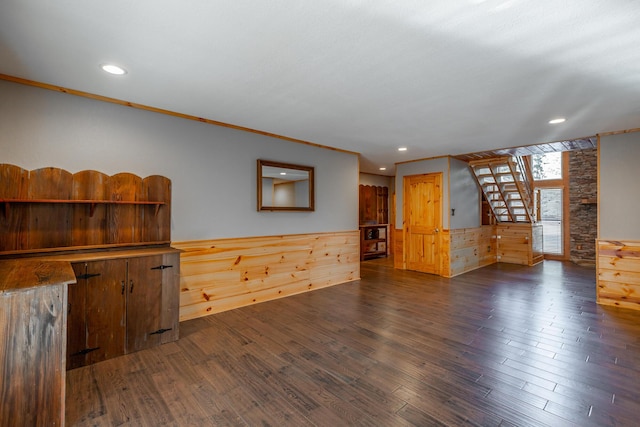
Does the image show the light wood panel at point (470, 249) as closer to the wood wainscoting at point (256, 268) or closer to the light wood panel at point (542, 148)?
the light wood panel at point (542, 148)

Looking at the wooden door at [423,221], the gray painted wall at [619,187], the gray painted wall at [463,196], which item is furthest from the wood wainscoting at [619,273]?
the wooden door at [423,221]

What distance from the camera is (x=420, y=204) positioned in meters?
6.25

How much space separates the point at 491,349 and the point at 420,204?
3829 mm

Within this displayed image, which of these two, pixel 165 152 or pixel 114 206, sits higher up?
pixel 165 152

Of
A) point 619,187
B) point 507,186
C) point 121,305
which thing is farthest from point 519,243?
point 121,305

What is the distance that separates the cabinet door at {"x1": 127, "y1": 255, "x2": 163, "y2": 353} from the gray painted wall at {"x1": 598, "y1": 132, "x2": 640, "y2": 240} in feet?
18.7

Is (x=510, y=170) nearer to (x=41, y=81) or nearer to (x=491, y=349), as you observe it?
(x=491, y=349)

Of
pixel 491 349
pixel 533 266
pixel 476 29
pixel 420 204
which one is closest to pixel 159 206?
pixel 476 29

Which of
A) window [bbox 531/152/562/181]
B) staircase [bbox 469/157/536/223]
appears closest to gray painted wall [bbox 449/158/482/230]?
Result: staircase [bbox 469/157/536/223]

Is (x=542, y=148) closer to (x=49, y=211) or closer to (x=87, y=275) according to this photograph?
(x=87, y=275)

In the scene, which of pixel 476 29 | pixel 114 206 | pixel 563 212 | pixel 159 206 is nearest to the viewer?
pixel 476 29

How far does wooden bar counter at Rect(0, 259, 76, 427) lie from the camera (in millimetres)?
1518

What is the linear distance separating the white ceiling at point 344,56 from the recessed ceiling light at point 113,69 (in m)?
0.06

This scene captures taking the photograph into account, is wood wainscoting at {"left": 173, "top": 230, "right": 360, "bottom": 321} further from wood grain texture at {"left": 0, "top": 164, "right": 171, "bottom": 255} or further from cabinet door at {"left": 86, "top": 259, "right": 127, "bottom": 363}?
cabinet door at {"left": 86, "top": 259, "right": 127, "bottom": 363}
